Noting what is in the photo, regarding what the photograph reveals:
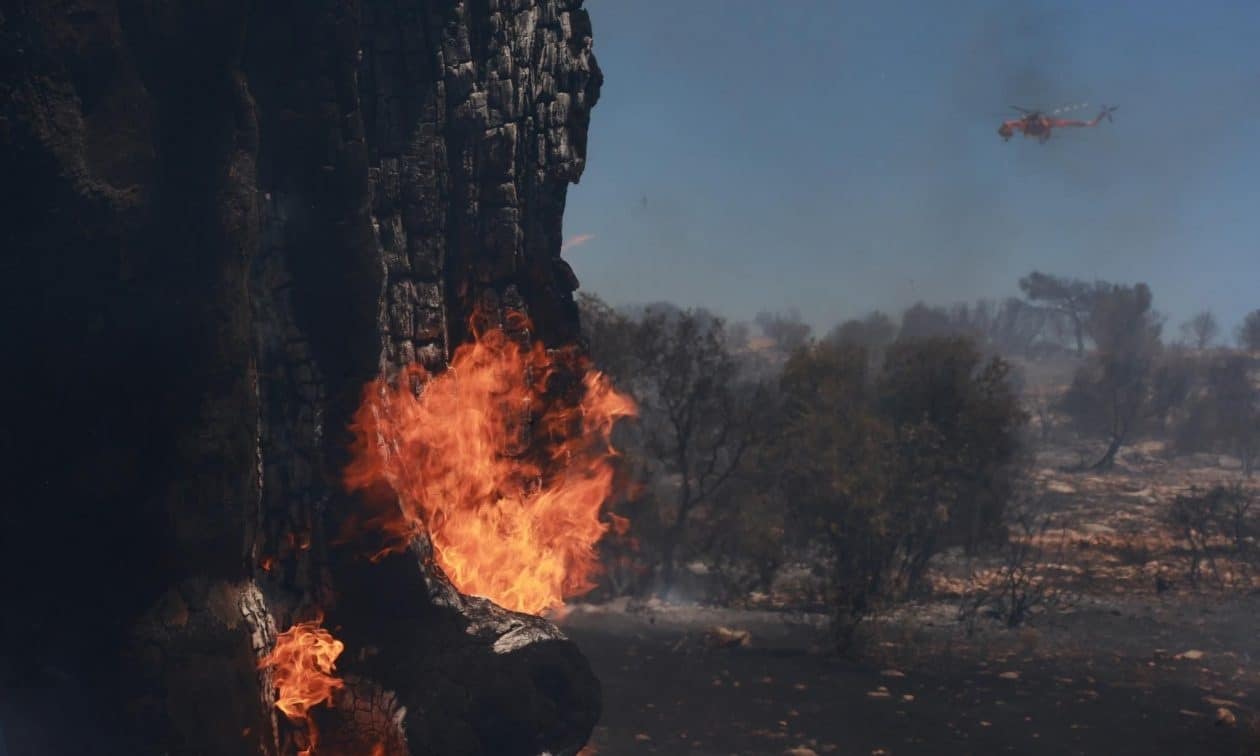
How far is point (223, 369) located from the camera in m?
7.10

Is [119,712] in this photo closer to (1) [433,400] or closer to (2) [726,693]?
(1) [433,400]

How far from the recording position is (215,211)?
7004mm

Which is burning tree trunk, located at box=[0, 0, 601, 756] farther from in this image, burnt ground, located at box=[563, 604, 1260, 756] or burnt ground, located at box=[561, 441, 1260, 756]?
burnt ground, located at box=[563, 604, 1260, 756]

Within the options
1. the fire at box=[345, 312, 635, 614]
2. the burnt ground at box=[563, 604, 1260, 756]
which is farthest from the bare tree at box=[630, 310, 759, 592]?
the fire at box=[345, 312, 635, 614]

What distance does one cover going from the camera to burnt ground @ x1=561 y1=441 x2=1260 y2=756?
12.3m

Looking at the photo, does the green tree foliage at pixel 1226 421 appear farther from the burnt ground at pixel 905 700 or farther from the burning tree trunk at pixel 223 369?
the burning tree trunk at pixel 223 369

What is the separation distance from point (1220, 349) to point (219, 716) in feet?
290

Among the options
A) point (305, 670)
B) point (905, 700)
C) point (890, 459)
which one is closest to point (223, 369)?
point (305, 670)

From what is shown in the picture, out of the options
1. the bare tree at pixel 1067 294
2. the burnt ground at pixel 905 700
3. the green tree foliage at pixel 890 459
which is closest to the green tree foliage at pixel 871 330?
the bare tree at pixel 1067 294

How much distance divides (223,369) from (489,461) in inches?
158

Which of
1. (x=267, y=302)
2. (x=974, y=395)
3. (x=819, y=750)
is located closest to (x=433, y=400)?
(x=267, y=302)

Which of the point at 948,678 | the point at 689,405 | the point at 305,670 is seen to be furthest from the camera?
the point at 689,405

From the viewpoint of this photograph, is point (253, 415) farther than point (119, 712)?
Yes

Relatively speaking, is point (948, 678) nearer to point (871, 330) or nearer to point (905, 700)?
point (905, 700)
